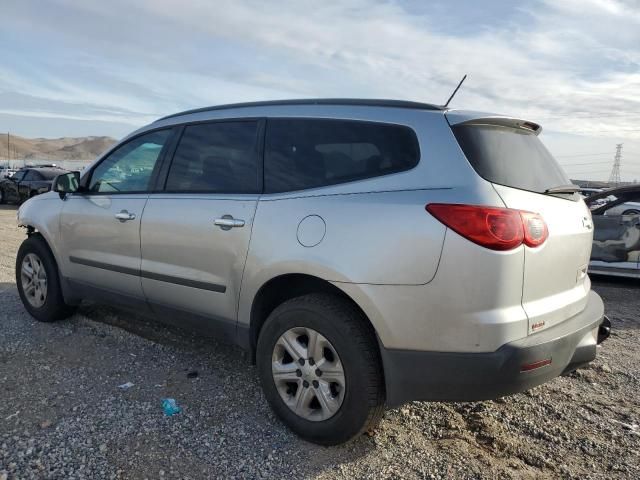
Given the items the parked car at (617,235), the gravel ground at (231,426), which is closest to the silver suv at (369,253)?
the gravel ground at (231,426)

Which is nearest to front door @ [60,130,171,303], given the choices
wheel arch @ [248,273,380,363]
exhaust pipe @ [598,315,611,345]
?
wheel arch @ [248,273,380,363]

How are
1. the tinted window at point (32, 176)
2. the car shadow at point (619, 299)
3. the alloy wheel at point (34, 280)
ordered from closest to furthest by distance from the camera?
the alloy wheel at point (34, 280) → the car shadow at point (619, 299) → the tinted window at point (32, 176)

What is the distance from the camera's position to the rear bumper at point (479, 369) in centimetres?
249

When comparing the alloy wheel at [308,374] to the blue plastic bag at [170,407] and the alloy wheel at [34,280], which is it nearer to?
the blue plastic bag at [170,407]

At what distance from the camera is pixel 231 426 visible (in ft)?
10.4

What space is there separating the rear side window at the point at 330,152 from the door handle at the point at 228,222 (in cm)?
27

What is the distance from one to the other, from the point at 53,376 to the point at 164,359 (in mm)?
765

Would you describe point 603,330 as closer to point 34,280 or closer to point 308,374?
point 308,374

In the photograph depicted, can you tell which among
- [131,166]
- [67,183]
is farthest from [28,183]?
[131,166]

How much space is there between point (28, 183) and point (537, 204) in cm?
1848

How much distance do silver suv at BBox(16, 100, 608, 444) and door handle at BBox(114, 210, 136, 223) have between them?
0.27 ft

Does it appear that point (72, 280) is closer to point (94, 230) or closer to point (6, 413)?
point (94, 230)

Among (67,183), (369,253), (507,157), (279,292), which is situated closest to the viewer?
(369,253)

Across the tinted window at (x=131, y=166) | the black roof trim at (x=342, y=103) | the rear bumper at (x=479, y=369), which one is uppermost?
the black roof trim at (x=342, y=103)
